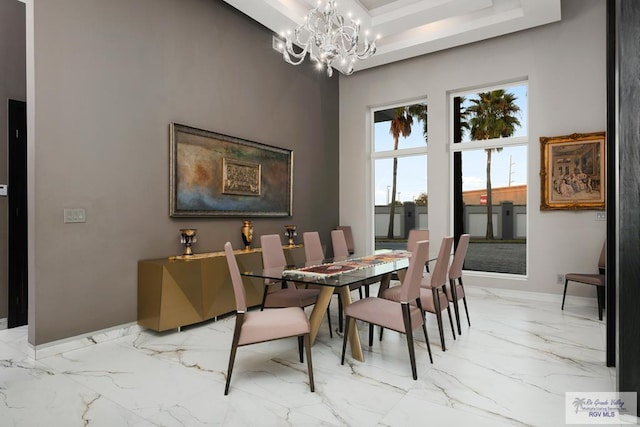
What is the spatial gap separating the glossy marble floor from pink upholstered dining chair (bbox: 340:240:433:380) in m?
0.27

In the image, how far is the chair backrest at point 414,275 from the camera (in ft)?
8.92

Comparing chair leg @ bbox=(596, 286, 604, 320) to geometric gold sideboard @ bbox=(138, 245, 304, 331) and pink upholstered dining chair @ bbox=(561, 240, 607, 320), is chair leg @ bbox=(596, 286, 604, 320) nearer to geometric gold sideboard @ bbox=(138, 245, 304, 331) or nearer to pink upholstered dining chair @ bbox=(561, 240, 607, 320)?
pink upholstered dining chair @ bbox=(561, 240, 607, 320)

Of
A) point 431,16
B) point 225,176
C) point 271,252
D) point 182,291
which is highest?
point 431,16

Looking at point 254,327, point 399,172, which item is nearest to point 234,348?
point 254,327

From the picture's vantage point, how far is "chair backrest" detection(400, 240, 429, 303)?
107 inches

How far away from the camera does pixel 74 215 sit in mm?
3297

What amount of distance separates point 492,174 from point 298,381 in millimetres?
4572

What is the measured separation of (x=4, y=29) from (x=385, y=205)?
550cm

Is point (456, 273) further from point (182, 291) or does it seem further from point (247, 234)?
point (182, 291)

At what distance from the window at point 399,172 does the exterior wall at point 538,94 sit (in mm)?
300

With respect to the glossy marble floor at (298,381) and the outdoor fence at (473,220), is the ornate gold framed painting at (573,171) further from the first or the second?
the glossy marble floor at (298,381)

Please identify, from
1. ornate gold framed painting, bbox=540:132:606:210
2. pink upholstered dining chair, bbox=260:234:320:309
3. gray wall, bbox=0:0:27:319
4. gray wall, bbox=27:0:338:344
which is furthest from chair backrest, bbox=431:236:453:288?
gray wall, bbox=0:0:27:319

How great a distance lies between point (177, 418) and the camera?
2.17 meters

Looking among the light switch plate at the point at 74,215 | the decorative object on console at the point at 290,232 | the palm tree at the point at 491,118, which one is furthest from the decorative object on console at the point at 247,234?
the palm tree at the point at 491,118
